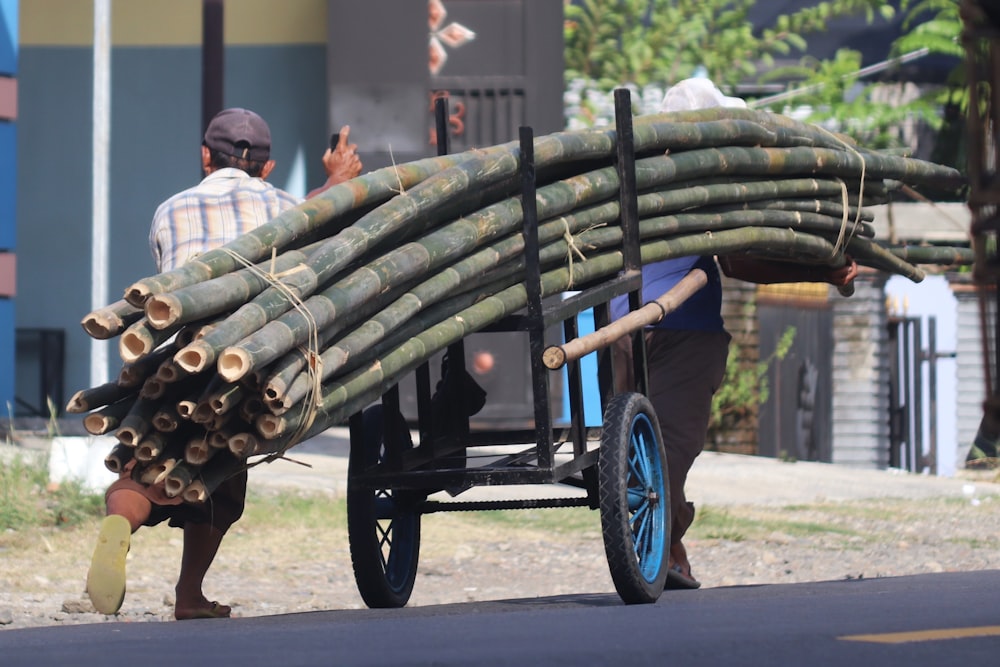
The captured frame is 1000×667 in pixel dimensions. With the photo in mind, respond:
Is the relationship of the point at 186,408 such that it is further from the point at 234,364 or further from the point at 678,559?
the point at 678,559

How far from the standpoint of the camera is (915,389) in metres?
17.0

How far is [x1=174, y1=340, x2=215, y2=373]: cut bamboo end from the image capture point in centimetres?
470

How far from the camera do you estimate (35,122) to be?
15945mm

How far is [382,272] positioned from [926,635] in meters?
1.87

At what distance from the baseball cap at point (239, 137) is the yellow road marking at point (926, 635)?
2.89 meters

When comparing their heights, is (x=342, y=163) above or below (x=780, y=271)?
above

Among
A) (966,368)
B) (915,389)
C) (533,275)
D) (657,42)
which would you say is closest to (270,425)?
(533,275)

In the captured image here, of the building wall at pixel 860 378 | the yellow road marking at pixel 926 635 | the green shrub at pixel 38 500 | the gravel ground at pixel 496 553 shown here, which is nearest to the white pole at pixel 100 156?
the green shrub at pixel 38 500

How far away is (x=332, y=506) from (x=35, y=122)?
23.1 ft

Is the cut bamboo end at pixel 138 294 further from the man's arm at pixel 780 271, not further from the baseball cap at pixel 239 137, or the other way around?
the man's arm at pixel 780 271

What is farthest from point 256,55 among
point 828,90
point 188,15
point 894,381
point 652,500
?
point 652,500

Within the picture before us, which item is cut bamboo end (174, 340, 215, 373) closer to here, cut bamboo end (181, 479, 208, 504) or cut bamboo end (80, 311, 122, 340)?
cut bamboo end (80, 311, 122, 340)

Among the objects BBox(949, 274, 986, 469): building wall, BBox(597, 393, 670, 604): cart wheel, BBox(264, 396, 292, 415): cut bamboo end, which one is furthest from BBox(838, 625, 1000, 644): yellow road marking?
BBox(949, 274, 986, 469): building wall

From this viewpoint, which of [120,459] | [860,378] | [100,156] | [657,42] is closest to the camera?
[120,459]
